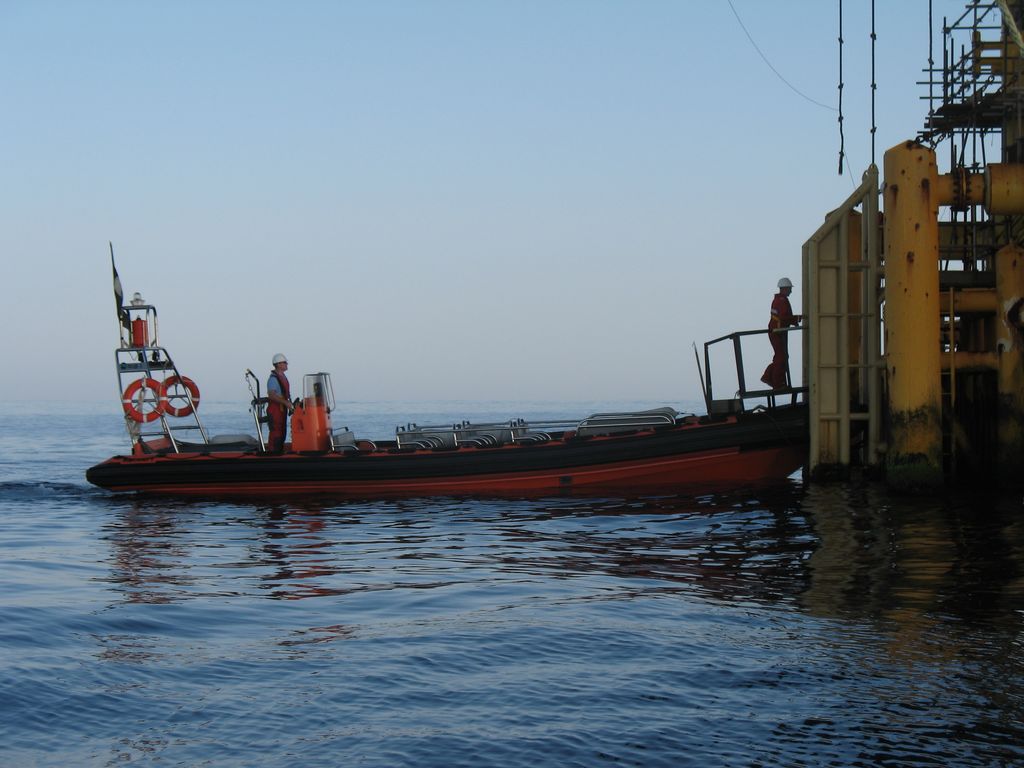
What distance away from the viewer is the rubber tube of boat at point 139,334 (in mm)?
17531

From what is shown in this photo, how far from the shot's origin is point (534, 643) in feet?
23.5

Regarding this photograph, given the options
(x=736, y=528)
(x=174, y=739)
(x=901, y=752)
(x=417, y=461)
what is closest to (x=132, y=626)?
(x=174, y=739)

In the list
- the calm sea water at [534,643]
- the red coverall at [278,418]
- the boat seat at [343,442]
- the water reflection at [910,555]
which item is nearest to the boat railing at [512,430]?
the boat seat at [343,442]

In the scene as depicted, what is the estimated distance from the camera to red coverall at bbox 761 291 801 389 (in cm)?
1570

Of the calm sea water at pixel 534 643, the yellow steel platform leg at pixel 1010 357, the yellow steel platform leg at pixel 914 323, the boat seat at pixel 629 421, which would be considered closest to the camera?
the calm sea water at pixel 534 643

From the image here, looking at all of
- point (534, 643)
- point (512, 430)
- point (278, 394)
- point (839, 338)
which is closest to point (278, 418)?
point (278, 394)

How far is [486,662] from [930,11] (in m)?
15.4

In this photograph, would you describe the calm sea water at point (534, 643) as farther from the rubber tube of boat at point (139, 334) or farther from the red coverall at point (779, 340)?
the rubber tube of boat at point (139, 334)

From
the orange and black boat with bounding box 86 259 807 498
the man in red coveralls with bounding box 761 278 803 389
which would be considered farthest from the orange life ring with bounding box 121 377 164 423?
the man in red coveralls with bounding box 761 278 803 389

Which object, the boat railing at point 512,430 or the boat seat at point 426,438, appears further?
the boat seat at point 426,438

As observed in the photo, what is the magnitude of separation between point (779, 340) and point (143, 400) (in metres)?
10.4

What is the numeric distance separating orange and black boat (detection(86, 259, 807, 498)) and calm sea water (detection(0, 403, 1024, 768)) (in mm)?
2426

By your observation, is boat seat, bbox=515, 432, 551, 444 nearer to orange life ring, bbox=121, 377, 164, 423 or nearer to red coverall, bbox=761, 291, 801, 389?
red coverall, bbox=761, 291, 801, 389

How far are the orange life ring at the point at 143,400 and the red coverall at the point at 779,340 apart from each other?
32.4 feet
